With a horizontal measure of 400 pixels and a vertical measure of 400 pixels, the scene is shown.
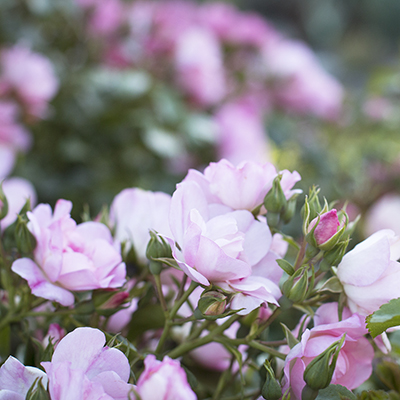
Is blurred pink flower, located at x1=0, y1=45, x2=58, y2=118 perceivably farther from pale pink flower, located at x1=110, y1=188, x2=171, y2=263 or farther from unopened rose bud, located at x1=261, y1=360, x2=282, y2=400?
unopened rose bud, located at x1=261, y1=360, x2=282, y2=400

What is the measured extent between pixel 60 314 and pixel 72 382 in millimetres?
84

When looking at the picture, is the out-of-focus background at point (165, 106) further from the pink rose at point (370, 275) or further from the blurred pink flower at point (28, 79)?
the pink rose at point (370, 275)

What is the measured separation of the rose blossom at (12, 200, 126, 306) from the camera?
9.8 inches

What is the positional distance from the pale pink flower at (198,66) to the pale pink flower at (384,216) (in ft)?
1.18

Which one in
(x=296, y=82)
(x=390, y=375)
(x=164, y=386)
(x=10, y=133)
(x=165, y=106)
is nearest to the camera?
(x=164, y=386)

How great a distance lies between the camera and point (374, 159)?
0.92 meters

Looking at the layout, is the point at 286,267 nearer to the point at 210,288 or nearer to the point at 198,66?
the point at 210,288

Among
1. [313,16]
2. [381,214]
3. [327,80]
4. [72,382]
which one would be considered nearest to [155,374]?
[72,382]

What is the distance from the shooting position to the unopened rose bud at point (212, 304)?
22 centimetres

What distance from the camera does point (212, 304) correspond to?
0.22 m

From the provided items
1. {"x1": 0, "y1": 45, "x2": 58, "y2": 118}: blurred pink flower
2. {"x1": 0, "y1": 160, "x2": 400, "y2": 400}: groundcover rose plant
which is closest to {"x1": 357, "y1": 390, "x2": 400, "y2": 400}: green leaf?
{"x1": 0, "y1": 160, "x2": 400, "y2": 400}: groundcover rose plant

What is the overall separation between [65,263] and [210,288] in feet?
0.26

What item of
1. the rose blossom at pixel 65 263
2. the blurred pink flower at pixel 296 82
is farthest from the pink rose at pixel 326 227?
the blurred pink flower at pixel 296 82

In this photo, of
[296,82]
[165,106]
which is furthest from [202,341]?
[296,82]
